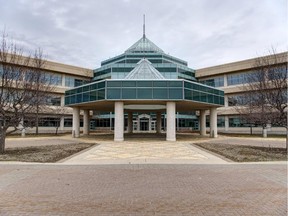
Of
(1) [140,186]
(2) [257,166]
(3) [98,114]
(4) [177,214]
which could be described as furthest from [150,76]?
(3) [98,114]

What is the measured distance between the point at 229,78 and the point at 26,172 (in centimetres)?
5493

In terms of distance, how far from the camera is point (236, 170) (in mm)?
11633

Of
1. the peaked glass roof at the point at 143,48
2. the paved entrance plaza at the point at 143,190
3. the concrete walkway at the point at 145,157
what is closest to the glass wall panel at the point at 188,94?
the concrete walkway at the point at 145,157

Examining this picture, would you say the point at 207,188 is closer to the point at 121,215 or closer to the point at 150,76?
the point at 121,215

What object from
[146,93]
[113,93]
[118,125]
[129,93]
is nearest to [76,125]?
[118,125]

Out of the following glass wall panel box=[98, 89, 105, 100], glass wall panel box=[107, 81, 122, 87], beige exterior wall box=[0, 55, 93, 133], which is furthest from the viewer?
beige exterior wall box=[0, 55, 93, 133]

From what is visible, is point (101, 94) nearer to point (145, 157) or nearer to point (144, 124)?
point (145, 157)

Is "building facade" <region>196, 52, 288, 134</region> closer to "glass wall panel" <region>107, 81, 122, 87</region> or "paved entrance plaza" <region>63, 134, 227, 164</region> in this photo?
"glass wall panel" <region>107, 81, 122, 87</region>

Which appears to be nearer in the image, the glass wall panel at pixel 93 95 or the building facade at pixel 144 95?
the building facade at pixel 144 95

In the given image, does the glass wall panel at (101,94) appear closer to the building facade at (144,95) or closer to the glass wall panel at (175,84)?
the building facade at (144,95)

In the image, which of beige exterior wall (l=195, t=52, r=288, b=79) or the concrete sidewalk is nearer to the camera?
the concrete sidewalk

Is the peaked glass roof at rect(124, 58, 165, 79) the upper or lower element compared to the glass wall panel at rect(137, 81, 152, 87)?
upper

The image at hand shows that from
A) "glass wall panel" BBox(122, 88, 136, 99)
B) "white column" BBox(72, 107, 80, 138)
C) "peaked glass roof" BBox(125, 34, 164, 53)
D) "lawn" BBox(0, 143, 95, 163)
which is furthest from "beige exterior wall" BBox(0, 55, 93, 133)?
"lawn" BBox(0, 143, 95, 163)

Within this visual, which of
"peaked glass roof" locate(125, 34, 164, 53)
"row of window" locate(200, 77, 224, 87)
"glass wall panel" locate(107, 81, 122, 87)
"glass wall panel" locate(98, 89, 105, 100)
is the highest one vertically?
"peaked glass roof" locate(125, 34, 164, 53)
